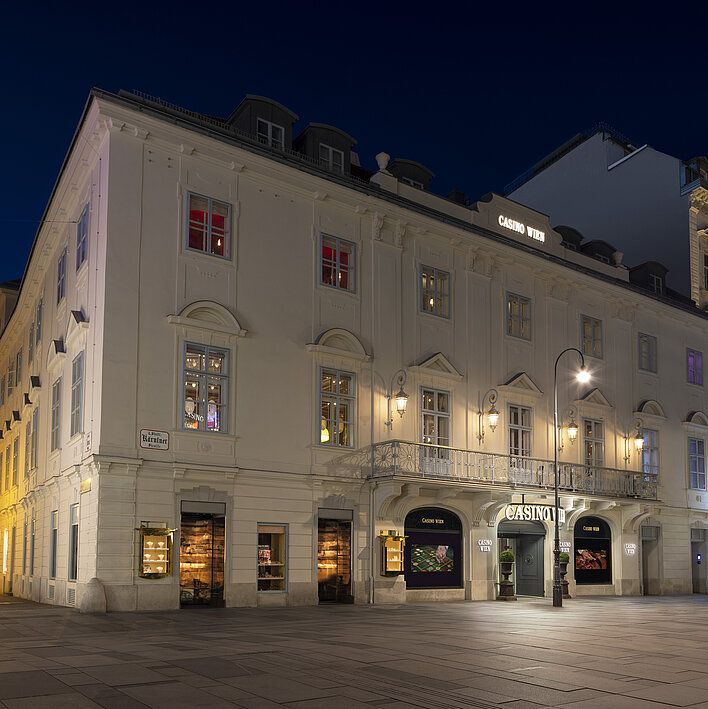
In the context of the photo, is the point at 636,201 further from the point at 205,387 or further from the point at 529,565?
the point at 205,387

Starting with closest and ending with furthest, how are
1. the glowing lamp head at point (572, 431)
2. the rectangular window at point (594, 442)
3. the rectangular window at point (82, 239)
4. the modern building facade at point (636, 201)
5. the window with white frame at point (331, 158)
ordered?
1. the rectangular window at point (82, 239)
2. the window with white frame at point (331, 158)
3. the glowing lamp head at point (572, 431)
4. the rectangular window at point (594, 442)
5. the modern building facade at point (636, 201)

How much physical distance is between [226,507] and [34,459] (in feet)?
37.3

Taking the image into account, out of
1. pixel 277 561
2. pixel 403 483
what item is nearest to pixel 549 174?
pixel 403 483

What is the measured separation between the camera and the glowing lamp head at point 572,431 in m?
32.6

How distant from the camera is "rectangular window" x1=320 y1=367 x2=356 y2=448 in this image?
2569 centimetres

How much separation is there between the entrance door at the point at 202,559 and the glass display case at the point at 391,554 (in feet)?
18.0

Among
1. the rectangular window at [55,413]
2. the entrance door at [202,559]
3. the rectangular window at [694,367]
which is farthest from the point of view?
the rectangular window at [694,367]

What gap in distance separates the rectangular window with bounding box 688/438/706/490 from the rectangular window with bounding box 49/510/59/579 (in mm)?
27691

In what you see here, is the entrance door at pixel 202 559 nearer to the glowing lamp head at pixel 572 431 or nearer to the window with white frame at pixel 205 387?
the window with white frame at pixel 205 387

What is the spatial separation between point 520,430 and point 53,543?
53.9 ft

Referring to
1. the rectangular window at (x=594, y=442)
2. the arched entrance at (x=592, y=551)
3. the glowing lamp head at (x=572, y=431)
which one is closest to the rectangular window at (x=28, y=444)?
the glowing lamp head at (x=572, y=431)

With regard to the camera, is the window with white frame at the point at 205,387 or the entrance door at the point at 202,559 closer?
the entrance door at the point at 202,559

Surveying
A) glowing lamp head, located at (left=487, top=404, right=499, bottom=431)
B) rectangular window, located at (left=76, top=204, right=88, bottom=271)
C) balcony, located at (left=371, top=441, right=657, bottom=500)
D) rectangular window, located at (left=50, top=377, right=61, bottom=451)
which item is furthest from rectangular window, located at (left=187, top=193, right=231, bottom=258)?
glowing lamp head, located at (left=487, top=404, right=499, bottom=431)

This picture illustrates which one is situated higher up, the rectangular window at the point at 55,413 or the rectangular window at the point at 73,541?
the rectangular window at the point at 55,413
